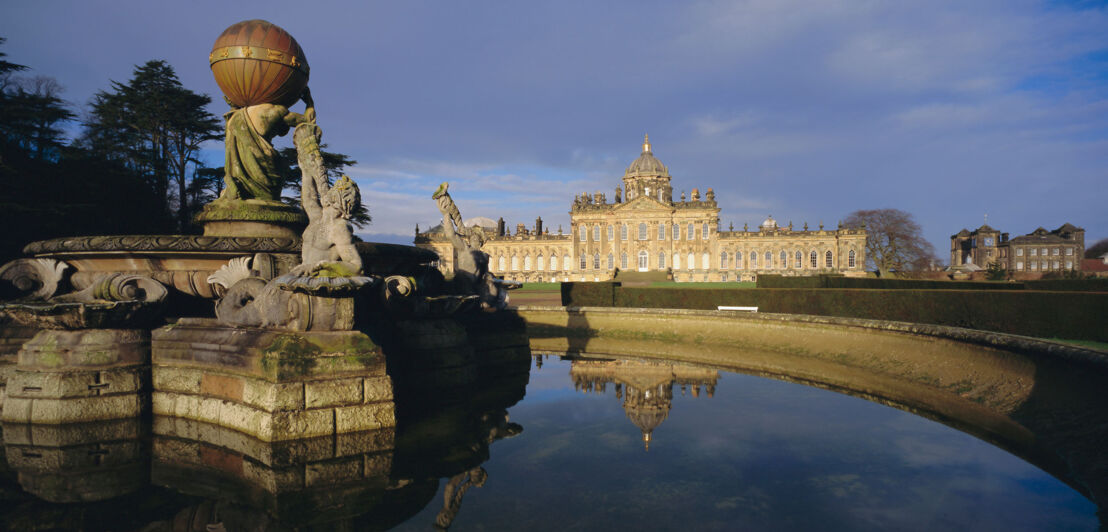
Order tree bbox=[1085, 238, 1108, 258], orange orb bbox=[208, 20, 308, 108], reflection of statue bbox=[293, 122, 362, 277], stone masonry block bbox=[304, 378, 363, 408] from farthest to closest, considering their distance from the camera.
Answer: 1. tree bbox=[1085, 238, 1108, 258]
2. orange orb bbox=[208, 20, 308, 108]
3. reflection of statue bbox=[293, 122, 362, 277]
4. stone masonry block bbox=[304, 378, 363, 408]

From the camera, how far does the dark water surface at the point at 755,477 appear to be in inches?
155

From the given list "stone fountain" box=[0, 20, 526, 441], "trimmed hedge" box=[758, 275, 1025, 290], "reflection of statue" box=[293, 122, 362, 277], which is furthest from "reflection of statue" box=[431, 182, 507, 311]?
"trimmed hedge" box=[758, 275, 1025, 290]

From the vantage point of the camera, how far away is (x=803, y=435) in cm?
596

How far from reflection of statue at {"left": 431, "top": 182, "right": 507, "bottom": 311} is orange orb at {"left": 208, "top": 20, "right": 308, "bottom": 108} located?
2.95 metres

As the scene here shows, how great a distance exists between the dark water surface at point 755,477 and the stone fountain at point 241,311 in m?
1.70

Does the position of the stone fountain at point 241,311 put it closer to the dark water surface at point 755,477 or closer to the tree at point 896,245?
the dark water surface at point 755,477

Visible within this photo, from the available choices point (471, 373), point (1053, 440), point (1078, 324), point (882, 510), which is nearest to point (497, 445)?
point (471, 373)

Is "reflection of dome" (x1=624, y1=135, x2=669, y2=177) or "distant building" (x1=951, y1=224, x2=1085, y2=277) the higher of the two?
"reflection of dome" (x1=624, y1=135, x2=669, y2=177)

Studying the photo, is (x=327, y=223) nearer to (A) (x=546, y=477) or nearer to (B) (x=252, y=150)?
(B) (x=252, y=150)

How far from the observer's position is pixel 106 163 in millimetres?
21812

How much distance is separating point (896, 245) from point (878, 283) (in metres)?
33.2

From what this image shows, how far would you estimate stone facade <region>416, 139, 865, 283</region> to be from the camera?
221ft

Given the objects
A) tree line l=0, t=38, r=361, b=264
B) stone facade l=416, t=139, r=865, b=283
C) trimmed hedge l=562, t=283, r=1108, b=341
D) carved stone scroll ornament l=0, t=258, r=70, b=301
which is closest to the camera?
carved stone scroll ornament l=0, t=258, r=70, b=301

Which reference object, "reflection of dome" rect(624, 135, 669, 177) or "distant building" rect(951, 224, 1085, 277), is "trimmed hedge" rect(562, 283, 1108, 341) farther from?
"distant building" rect(951, 224, 1085, 277)
